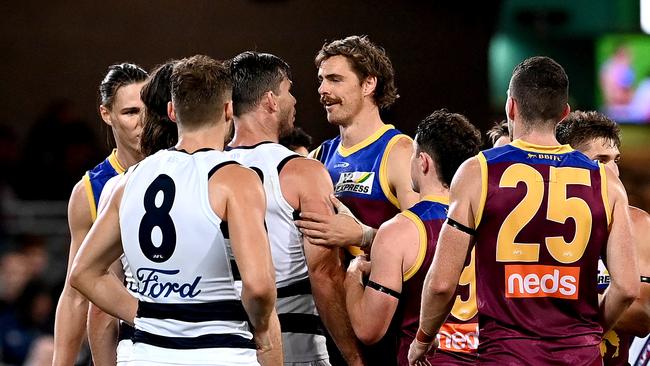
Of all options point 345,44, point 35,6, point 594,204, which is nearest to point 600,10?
point 35,6

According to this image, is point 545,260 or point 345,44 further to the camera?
point 345,44

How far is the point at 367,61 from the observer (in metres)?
5.92

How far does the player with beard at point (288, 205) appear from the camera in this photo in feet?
16.3

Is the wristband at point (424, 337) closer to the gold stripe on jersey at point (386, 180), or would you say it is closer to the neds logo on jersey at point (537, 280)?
the neds logo on jersey at point (537, 280)

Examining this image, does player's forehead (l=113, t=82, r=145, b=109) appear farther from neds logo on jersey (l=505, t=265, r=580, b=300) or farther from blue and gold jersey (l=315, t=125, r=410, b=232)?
neds logo on jersey (l=505, t=265, r=580, b=300)

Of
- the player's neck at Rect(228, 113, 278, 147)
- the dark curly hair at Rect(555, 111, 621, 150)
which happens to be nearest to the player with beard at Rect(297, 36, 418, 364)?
the player's neck at Rect(228, 113, 278, 147)

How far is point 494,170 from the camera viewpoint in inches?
169

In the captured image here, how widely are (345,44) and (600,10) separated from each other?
1207 centimetres

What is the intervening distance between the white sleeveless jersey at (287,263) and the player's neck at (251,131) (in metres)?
0.04

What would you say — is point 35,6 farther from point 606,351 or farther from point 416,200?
point 606,351

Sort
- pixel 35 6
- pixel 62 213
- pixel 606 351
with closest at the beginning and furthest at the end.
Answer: pixel 606 351, pixel 62 213, pixel 35 6

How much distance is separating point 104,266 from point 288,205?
42.8 inches

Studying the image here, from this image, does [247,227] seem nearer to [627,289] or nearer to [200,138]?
[200,138]

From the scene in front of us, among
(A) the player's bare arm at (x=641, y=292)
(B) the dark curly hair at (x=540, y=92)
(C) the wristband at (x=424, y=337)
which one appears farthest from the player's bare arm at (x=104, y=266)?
(A) the player's bare arm at (x=641, y=292)
